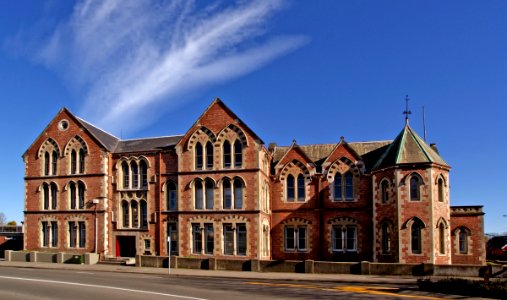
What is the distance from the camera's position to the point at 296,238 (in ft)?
135

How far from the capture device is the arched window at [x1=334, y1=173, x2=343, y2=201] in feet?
133

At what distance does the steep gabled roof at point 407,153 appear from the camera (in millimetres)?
35528

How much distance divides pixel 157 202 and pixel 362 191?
16101mm

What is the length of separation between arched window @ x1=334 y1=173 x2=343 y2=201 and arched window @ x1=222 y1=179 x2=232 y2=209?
8226 millimetres

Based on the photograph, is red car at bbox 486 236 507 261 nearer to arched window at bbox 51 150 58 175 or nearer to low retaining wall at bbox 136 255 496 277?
low retaining wall at bbox 136 255 496 277

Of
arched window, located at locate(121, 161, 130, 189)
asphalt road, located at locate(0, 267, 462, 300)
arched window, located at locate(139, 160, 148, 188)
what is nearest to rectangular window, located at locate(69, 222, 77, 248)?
arched window, located at locate(121, 161, 130, 189)

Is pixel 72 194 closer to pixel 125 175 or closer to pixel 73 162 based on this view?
pixel 73 162

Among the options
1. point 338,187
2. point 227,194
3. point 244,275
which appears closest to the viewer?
point 244,275

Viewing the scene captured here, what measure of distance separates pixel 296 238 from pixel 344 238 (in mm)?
3757

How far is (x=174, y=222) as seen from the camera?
41.2 m

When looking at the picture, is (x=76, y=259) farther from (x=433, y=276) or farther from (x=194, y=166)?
(x=433, y=276)

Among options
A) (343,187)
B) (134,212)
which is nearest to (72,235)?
(134,212)

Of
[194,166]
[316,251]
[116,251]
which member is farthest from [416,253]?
[116,251]

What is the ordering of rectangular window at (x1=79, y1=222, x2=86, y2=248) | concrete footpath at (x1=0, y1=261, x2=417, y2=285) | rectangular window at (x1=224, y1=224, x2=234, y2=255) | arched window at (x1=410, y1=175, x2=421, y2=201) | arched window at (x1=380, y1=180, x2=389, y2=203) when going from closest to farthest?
concrete footpath at (x1=0, y1=261, x2=417, y2=285) < arched window at (x1=410, y1=175, x2=421, y2=201) < arched window at (x1=380, y1=180, x2=389, y2=203) < rectangular window at (x1=224, y1=224, x2=234, y2=255) < rectangular window at (x1=79, y1=222, x2=86, y2=248)
